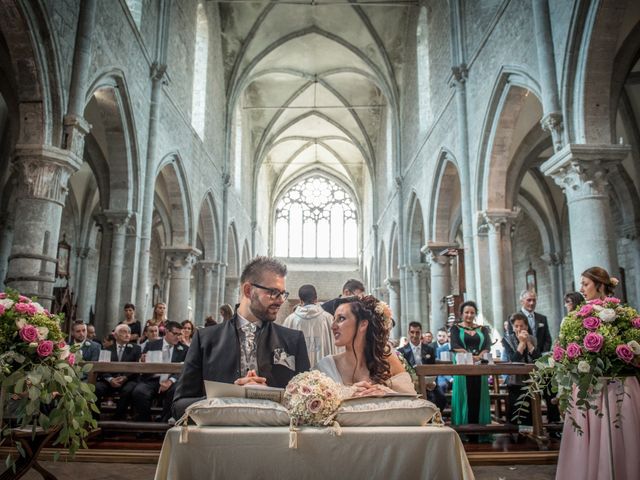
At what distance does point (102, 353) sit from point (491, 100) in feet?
26.1

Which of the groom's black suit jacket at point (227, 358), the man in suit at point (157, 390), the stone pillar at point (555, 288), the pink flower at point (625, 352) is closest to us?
the groom's black suit jacket at point (227, 358)

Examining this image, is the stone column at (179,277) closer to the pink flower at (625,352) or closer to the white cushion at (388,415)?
the pink flower at (625,352)

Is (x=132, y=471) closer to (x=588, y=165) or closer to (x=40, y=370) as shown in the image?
(x=40, y=370)

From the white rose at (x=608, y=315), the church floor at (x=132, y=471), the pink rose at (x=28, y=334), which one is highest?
the white rose at (x=608, y=315)

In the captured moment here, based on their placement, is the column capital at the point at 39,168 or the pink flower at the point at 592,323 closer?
the pink flower at the point at 592,323

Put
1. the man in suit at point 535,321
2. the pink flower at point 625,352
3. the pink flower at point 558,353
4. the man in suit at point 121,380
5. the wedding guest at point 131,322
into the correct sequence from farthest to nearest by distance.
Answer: the wedding guest at point 131,322 → the man in suit at point 535,321 → the man in suit at point 121,380 → the pink flower at point 558,353 → the pink flower at point 625,352

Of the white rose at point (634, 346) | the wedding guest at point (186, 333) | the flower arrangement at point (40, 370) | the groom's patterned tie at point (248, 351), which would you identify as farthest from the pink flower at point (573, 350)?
the wedding guest at point (186, 333)

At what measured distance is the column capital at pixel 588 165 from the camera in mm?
7019

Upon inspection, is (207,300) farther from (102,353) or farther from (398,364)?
(398,364)

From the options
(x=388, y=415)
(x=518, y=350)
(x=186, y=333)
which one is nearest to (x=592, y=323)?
(x=388, y=415)

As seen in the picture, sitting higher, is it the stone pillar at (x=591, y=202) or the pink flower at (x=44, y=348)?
the stone pillar at (x=591, y=202)

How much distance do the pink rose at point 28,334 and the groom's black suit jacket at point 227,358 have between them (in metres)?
0.88

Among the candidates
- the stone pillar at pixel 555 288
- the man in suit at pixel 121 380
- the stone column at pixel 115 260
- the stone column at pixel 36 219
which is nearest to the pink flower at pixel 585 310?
the man in suit at pixel 121 380

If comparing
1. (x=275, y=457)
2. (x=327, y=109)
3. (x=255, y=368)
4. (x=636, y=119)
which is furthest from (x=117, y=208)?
(x=327, y=109)
